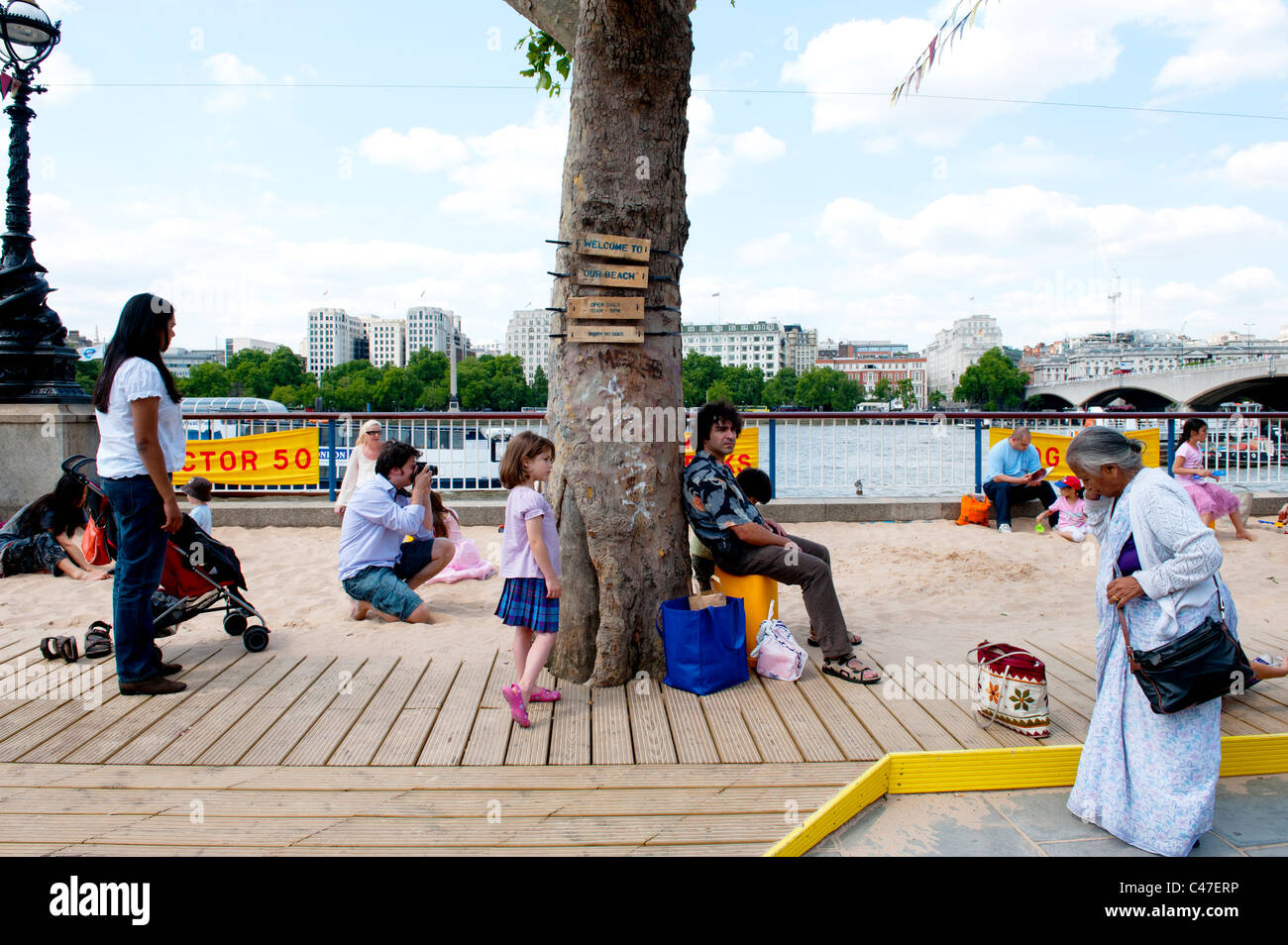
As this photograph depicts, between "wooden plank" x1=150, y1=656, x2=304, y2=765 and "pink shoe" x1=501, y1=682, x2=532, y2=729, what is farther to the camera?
"pink shoe" x1=501, y1=682, x2=532, y2=729

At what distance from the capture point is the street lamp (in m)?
8.54

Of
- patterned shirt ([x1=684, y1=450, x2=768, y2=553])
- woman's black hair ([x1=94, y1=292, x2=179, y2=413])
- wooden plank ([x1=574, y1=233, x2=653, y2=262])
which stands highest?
wooden plank ([x1=574, y1=233, x2=653, y2=262])

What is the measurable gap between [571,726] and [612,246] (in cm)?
242

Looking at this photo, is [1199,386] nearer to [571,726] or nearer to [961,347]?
[571,726]

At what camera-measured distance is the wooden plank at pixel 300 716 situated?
11.1 feet

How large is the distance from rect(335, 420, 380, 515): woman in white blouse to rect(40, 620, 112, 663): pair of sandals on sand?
2.59m

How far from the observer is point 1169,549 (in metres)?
2.75

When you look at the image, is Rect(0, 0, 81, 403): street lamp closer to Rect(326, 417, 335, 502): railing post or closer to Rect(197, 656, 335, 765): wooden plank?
Rect(326, 417, 335, 502): railing post

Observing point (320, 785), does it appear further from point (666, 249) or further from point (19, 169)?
point (19, 169)

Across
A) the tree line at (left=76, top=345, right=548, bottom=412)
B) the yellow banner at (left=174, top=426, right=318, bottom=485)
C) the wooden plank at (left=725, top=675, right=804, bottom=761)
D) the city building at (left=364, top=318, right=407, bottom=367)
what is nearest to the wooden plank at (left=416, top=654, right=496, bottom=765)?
the wooden plank at (left=725, top=675, right=804, bottom=761)

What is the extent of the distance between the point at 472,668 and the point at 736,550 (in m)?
1.64

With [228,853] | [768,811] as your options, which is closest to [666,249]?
[768,811]

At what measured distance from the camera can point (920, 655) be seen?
4.89 meters

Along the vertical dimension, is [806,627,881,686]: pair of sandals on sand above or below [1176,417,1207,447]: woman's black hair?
below
